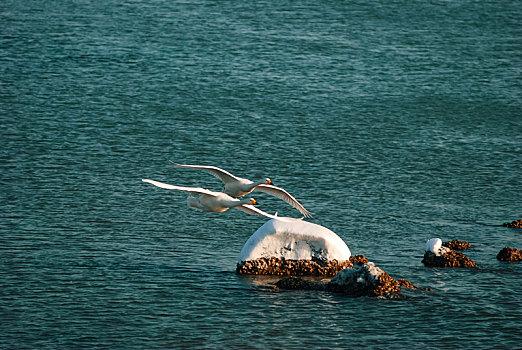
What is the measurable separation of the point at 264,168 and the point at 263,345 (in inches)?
1316

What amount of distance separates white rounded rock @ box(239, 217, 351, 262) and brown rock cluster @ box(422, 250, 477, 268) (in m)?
5.55

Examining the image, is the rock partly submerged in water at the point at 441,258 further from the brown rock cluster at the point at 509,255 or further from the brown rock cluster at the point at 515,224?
the brown rock cluster at the point at 515,224

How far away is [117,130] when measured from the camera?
87.5 meters

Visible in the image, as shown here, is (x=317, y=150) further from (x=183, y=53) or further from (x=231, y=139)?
(x=183, y=53)

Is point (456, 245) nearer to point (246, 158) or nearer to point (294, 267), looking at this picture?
point (294, 267)

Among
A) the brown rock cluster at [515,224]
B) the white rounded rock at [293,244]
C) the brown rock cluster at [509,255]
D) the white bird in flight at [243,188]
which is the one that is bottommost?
the brown rock cluster at [515,224]

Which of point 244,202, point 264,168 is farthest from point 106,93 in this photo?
point 244,202

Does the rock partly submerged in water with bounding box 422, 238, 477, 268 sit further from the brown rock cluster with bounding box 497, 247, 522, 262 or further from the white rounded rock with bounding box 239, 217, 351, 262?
the white rounded rock with bounding box 239, 217, 351, 262

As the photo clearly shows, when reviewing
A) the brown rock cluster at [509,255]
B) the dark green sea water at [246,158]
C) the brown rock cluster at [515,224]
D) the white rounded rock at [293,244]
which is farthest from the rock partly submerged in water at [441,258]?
the brown rock cluster at [515,224]

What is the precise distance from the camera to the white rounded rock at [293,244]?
178 ft

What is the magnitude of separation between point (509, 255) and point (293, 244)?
11.8 m

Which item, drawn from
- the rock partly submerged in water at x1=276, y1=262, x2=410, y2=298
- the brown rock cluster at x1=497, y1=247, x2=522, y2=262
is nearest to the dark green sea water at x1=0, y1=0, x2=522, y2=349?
the rock partly submerged in water at x1=276, y1=262, x2=410, y2=298

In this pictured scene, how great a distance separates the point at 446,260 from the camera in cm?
5769

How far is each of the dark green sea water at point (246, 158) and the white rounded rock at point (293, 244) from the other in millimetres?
1741
